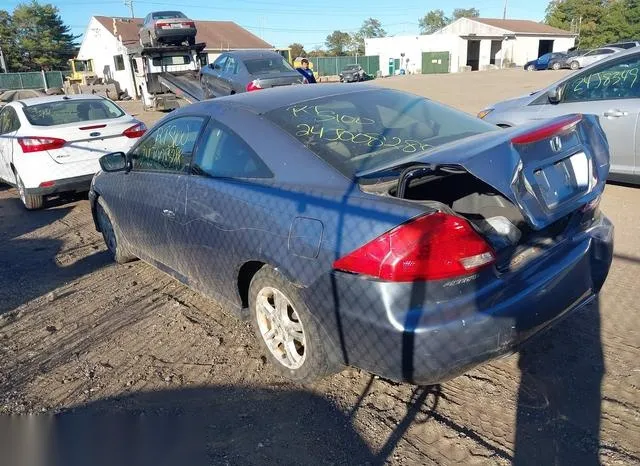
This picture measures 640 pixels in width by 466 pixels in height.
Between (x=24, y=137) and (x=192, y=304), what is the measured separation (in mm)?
4539

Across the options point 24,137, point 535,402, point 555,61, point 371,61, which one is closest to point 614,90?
point 535,402

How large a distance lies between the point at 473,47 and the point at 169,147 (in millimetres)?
57433

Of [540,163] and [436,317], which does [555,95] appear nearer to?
[540,163]

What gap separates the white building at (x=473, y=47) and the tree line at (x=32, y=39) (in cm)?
3790

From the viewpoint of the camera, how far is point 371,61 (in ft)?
192

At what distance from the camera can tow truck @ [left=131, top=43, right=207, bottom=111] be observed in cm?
1669

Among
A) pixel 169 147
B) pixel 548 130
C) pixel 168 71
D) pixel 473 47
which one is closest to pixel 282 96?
pixel 169 147

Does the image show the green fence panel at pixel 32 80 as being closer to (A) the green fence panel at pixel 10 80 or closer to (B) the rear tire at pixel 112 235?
(A) the green fence panel at pixel 10 80

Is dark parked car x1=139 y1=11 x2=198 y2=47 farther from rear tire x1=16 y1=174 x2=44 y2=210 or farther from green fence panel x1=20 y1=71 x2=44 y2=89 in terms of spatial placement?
green fence panel x1=20 y1=71 x2=44 y2=89

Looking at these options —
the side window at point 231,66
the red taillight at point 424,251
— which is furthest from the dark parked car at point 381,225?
the side window at point 231,66

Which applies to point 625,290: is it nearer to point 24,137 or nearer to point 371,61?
point 24,137

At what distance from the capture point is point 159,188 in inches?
151

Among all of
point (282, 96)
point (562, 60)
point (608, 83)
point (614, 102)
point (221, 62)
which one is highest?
point (221, 62)

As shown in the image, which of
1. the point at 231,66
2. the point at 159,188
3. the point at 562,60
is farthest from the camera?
the point at 562,60
